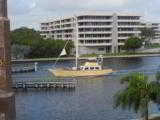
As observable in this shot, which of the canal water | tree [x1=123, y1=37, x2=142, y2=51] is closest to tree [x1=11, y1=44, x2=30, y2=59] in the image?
tree [x1=123, y1=37, x2=142, y2=51]

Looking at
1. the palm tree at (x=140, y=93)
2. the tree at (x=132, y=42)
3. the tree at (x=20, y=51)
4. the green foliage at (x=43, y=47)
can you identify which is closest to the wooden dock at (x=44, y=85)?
the palm tree at (x=140, y=93)

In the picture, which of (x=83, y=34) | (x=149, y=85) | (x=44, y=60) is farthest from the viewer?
(x=83, y=34)

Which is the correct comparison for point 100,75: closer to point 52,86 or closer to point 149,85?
point 52,86

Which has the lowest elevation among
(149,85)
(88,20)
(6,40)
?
(149,85)

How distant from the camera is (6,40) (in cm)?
3391

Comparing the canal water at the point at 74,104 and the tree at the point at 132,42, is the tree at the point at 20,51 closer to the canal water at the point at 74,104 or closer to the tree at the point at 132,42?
the tree at the point at 132,42

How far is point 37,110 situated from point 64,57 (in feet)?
388

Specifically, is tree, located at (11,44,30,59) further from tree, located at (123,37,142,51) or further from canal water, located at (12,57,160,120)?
canal water, located at (12,57,160,120)

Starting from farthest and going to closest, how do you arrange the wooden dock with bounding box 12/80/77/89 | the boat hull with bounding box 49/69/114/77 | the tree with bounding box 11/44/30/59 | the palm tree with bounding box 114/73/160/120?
1. the tree with bounding box 11/44/30/59
2. the boat hull with bounding box 49/69/114/77
3. the wooden dock with bounding box 12/80/77/89
4. the palm tree with bounding box 114/73/160/120

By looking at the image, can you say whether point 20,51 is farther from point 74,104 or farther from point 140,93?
point 140,93

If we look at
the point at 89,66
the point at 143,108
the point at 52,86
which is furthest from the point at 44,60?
the point at 143,108

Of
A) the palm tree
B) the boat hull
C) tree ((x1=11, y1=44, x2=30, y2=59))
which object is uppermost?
tree ((x1=11, y1=44, x2=30, y2=59))

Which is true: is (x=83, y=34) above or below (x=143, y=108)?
above

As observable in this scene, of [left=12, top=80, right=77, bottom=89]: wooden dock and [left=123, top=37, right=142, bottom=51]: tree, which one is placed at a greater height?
[left=123, top=37, right=142, bottom=51]: tree
